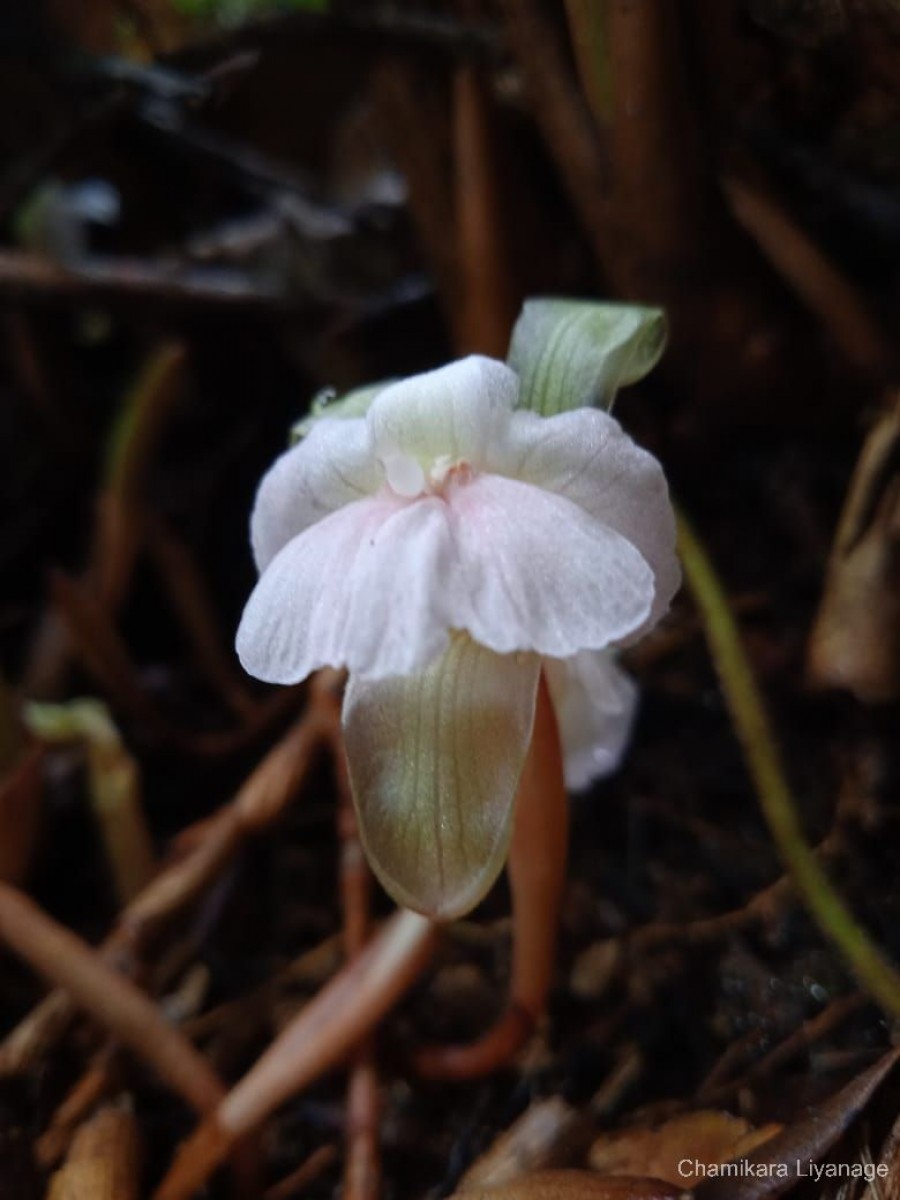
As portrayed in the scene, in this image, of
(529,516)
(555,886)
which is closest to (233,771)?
(555,886)

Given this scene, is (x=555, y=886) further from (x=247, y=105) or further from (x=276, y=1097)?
(x=247, y=105)

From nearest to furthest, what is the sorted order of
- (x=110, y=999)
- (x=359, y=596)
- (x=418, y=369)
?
(x=359, y=596)
(x=110, y=999)
(x=418, y=369)

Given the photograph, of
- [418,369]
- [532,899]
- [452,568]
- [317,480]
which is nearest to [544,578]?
[452,568]

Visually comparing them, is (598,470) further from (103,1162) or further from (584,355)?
(103,1162)

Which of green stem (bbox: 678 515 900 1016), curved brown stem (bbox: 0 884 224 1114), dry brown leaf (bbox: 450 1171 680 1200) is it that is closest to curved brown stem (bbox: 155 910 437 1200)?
curved brown stem (bbox: 0 884 224 1114)

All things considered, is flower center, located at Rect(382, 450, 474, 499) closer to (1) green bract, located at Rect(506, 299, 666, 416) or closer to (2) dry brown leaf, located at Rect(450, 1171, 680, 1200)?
(1) green bract, located at Rect(506, 299, 666, 416)

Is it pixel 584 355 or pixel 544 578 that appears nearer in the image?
pixel 544 578
